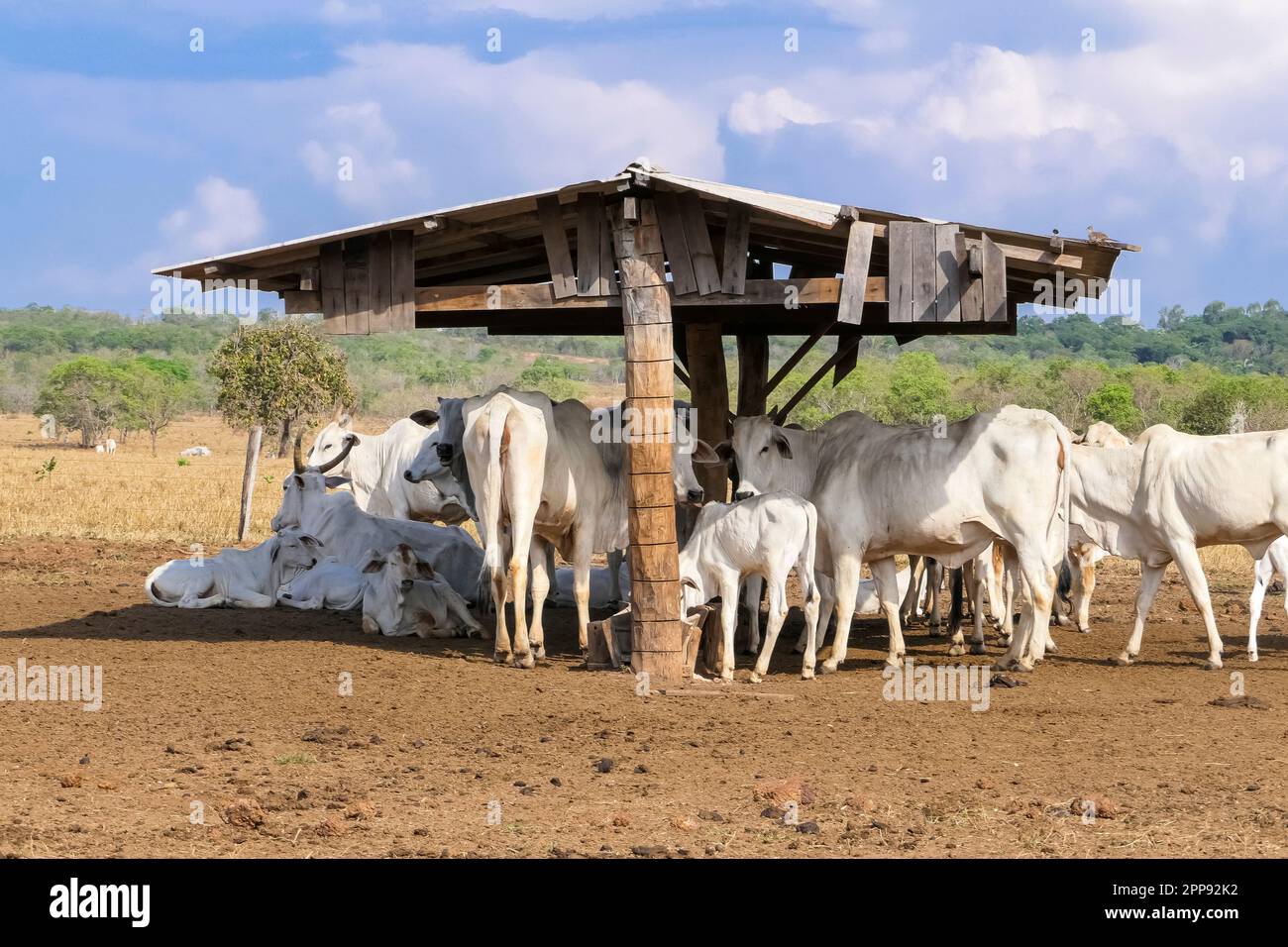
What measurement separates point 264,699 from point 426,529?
4957 millimetres

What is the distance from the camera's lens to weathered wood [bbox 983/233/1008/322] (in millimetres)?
10445

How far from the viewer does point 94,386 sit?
5544 centimetres

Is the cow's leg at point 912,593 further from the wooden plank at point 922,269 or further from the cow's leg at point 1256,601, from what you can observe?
the wooden plank at point 922,269

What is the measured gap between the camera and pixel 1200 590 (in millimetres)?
11867

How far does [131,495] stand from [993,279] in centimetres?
2104

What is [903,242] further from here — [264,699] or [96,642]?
[96,642]

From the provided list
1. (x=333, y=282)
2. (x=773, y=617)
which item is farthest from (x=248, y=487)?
(x=773, y=617)

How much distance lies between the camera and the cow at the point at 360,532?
14.8 m

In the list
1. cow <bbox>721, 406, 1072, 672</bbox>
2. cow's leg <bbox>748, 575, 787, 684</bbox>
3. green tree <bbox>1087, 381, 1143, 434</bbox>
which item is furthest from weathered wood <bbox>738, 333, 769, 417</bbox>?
green tree <bbox>1087, 381, 1143, 434</bbox>

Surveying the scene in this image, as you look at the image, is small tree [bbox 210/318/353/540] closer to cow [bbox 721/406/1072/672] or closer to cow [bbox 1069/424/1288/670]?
cow [bbox 721/406/1072/672]

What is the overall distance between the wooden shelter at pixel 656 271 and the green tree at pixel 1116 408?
33.7 m

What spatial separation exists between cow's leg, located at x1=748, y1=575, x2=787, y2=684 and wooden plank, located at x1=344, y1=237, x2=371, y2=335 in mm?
3897

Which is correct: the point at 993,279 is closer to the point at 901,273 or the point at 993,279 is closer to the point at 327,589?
the point at 901,273

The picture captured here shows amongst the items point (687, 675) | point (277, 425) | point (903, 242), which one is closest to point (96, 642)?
point (687, 675)
